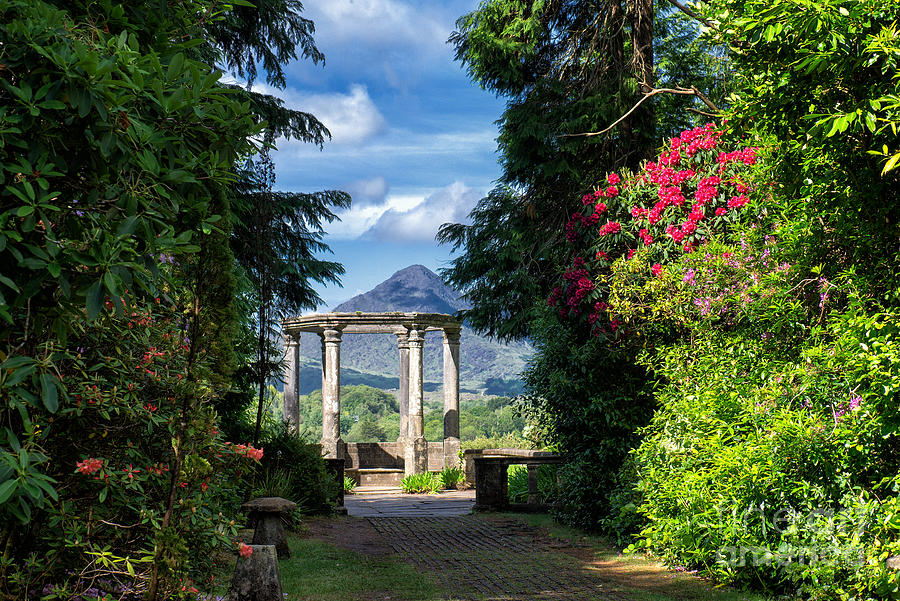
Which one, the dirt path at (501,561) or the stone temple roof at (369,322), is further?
the stone temple roof at (369,322)

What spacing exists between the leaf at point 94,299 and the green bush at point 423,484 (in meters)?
16.8

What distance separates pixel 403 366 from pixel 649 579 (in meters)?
16.3

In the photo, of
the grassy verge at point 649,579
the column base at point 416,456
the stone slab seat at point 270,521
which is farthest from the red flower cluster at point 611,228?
the column base at point 416,456

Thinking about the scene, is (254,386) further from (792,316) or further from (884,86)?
(884,86)

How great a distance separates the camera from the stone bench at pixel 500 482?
12883mm

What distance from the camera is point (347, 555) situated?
27.8 feet

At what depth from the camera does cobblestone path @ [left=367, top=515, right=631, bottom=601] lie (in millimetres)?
6355

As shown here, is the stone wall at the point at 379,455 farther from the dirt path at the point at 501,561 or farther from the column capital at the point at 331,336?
the dirt path at the point at 501,561

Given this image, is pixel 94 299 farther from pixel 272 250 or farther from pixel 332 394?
pixel 332 394

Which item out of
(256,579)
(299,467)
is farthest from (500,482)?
(256,579)

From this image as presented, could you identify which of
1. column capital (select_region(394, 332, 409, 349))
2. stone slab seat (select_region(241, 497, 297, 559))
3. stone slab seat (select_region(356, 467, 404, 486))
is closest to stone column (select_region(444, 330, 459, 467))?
column capital (select_region(394, 332, 409, 349))

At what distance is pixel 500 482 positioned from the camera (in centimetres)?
1301

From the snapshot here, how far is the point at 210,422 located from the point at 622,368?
20.1 ft

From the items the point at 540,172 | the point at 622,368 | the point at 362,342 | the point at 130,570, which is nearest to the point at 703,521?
the point at 622,368
